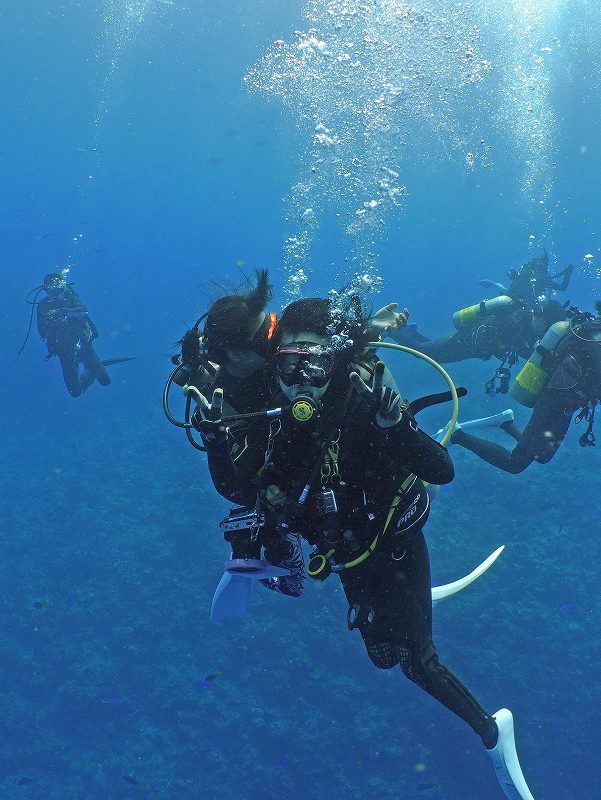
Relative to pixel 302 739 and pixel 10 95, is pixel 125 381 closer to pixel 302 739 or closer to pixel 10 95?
pixel 302 739

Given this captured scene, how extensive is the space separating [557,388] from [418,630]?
165 inches

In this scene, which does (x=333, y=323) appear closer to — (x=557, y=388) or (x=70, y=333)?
(x=557, y=388)

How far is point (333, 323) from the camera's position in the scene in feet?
11.0

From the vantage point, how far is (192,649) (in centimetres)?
902

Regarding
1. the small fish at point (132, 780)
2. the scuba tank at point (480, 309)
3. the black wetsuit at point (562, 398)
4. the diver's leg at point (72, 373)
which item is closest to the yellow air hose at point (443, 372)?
the black wetsuit at point (562, 398)

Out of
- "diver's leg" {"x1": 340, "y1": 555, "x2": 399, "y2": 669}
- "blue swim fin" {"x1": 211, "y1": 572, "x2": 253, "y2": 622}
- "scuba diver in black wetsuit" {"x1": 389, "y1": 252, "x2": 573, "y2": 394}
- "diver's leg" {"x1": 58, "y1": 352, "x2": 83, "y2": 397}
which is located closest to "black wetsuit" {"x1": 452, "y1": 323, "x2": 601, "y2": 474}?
"scuba diver in black wetsuit" {"x1": 389, "y1": 252, "x2": 573, "y2": 394}

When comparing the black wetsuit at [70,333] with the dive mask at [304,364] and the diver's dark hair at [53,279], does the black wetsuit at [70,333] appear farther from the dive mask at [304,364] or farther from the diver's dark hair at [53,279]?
the dive mask at [304,364]

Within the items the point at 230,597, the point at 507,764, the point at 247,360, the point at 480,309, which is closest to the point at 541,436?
the point at 480,309

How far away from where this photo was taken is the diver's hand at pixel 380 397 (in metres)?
2.76

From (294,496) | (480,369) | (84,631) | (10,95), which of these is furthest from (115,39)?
(294,496)

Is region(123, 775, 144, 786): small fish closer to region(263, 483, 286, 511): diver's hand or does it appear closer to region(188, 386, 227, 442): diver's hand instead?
→ region(263, 483, 286, 511): diver's hand

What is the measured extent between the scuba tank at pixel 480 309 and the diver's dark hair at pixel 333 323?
7.22m

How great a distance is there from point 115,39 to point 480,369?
57500mm

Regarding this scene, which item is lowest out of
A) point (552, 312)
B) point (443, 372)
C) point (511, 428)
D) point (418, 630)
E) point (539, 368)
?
point (418, 630)
